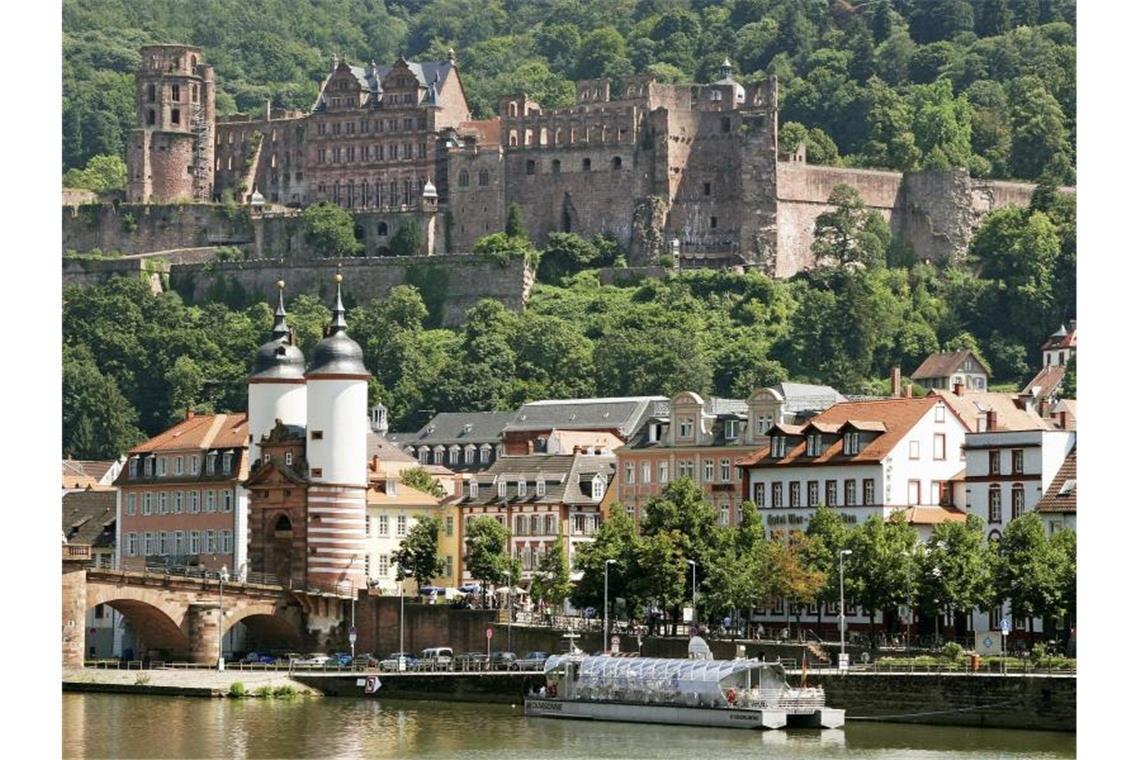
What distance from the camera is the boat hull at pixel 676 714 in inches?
3049

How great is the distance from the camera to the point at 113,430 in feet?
500

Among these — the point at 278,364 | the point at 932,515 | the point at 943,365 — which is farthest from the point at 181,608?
the point at 943,365

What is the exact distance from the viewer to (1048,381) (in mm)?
144500

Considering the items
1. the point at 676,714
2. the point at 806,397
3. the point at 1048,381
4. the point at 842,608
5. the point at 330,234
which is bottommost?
the point at 676,714

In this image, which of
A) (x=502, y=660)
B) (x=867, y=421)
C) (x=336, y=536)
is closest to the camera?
(x=502, y=660)

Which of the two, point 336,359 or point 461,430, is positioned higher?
point 336,359

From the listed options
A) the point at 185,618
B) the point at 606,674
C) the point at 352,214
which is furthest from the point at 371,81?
the point at 606,674

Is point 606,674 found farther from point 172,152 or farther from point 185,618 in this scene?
point 172,152

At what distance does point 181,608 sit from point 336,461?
8595 mm

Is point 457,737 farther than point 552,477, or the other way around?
point 552,477

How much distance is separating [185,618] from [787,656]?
18109mm

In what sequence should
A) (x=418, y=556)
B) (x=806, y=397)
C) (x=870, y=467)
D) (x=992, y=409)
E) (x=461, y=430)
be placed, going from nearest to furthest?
(x=870, y=467) < (x=992, y=409) < (x=418, y=556) < (x=806, y=397) < (x=461, y=430)

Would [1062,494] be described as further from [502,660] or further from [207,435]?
[207,435]

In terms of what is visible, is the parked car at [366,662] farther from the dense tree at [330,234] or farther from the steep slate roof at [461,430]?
the dense tree at [330,234]
